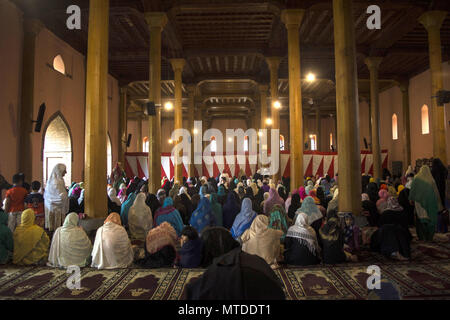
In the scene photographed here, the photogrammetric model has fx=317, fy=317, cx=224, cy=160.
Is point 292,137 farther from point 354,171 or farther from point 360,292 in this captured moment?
point 360,292

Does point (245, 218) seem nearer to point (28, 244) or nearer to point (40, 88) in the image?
point (28, 244)

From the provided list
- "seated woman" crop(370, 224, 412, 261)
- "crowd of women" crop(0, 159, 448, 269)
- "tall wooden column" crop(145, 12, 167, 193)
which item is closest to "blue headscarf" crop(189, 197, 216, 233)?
"crowd of women" crop(0, 159, 448, 269)

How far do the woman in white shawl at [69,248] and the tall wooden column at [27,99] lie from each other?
197 inches

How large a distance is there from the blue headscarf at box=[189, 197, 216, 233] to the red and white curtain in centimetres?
913

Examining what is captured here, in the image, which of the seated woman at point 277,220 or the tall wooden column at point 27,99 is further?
the tall wooden column at point 27,99

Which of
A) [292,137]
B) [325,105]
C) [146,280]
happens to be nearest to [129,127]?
[325,105]

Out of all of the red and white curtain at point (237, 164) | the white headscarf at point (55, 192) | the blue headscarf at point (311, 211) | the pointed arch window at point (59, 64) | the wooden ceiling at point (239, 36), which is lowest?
the blue headscarf at point (311, 211)

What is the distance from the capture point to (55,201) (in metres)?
5.24

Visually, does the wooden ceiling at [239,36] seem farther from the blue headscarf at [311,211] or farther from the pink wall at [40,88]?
the blue headscarf at [311,211]

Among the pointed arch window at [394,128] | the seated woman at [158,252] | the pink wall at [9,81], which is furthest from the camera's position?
the pointed arch window at [394,128]

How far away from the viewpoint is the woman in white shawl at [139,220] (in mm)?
5305

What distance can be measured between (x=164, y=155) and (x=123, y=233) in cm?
Result: 1089

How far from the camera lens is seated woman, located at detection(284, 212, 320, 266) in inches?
146

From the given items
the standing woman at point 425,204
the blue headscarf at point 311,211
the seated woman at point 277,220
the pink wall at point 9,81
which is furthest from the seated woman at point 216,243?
the pink wall at point 9,81
